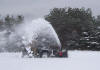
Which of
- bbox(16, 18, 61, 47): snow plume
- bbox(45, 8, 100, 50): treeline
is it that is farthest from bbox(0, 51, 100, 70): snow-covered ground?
bbox(45, 8, 100, 50): treeline

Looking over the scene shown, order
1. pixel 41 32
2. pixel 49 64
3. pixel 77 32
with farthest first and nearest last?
pixel 77 32 → pixel 41 32 → pixel 49 64

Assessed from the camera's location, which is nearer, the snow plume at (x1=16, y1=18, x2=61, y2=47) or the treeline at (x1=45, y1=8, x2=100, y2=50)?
the snow plume at (x1=16, y1=18, x2=61, y2=47)

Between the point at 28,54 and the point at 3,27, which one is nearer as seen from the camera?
the point at 28,54

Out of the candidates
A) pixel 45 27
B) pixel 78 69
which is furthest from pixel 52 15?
pixel 78 69

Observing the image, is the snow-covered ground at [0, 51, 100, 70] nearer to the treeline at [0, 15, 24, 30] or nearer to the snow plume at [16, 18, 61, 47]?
the snow plume at [16, 18, 61, 47]

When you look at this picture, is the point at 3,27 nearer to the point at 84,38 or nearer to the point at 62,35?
the point at 62,35

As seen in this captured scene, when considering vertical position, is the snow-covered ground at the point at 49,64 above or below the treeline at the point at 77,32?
below

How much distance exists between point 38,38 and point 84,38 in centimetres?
1907

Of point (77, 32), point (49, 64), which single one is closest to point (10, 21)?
point (77, 32)

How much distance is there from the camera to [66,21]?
41000 millimetres

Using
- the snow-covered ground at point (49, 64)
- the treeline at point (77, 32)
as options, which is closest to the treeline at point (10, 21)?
the treeline at point (77, 32)

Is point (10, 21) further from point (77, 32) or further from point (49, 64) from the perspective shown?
point (49, 64)

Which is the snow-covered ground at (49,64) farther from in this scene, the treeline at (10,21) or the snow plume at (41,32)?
the treeline at (10,21)

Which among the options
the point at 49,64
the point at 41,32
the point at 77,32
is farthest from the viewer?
the point at 77,32
